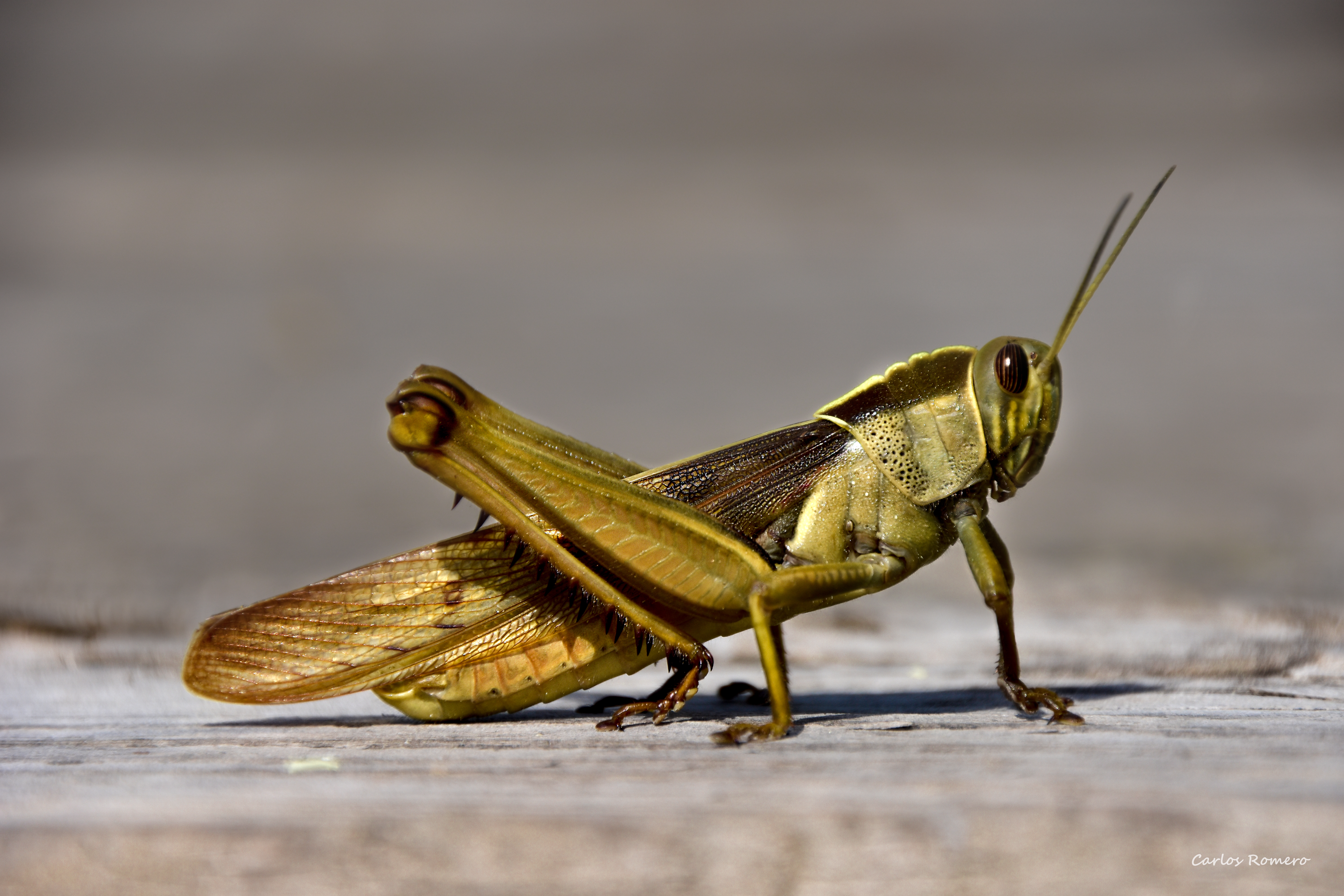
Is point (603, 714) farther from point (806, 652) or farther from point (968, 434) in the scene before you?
point (968, 434)

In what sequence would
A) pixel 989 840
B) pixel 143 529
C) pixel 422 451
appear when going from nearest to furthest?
pixel 989 840, pixel 422 451, pixel 143 529

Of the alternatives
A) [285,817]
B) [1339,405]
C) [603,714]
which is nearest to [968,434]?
[603,714]

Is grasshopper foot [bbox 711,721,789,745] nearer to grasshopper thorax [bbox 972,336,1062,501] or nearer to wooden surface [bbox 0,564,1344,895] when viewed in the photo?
wooden surface [bbox 0,564,1344,895]

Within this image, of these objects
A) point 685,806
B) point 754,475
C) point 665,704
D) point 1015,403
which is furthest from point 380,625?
point 1015,403

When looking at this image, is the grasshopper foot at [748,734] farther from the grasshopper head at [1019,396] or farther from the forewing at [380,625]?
the grasshopper head at [1019,396]

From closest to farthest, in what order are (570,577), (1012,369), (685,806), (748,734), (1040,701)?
(685,806) < (748,734) < (1040,701) < (570,577) < (1012,369)

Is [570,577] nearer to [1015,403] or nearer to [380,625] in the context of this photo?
[380,625]

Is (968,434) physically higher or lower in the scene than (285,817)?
higher
